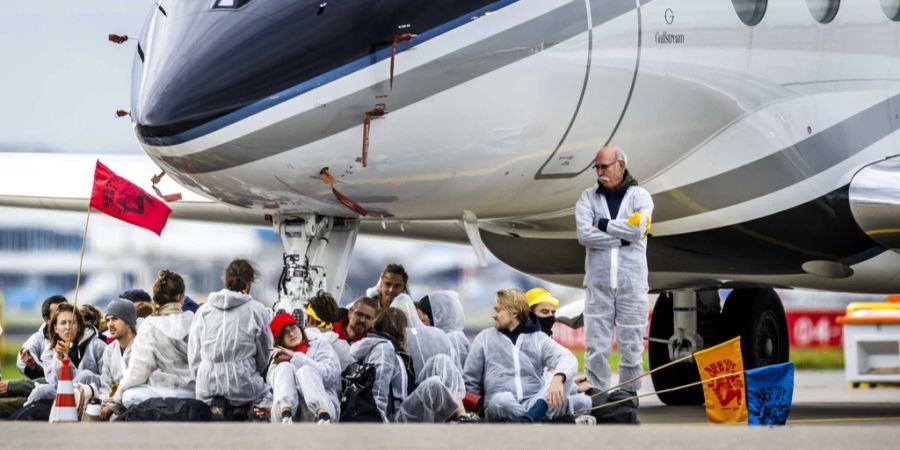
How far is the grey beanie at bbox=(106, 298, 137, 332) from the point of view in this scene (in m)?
12.1

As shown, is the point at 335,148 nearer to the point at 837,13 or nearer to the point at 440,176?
the point at 440,176

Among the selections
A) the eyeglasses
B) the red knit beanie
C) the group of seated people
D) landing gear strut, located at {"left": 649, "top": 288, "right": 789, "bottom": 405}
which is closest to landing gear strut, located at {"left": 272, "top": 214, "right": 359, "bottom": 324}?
the group of seated people

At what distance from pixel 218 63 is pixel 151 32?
2.98 feet

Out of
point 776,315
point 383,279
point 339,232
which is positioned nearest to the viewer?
point 339,232

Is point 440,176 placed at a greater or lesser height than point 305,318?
greater

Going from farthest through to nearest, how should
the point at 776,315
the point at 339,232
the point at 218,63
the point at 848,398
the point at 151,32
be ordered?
the point at 848,398
the point at 776,315
the point at 339,232
the point at 151,32
the point at 218,63

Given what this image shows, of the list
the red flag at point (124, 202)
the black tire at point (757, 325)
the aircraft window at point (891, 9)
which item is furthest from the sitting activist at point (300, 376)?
the black tire at point (757, 325)

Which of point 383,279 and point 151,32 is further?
point 383,279

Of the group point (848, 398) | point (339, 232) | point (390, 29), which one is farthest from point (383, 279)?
point (848, 398)

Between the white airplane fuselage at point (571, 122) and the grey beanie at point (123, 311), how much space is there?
167cm

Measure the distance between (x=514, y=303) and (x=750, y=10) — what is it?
311cm

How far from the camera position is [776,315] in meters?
16.8

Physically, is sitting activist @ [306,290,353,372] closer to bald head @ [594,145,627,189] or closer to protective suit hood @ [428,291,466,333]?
protective suit hood @ [428,291,466,333]

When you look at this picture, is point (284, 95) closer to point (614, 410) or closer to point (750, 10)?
point (614, 410)
